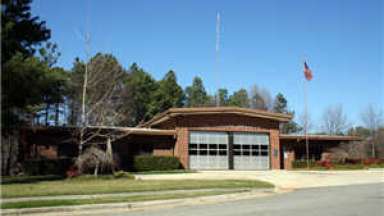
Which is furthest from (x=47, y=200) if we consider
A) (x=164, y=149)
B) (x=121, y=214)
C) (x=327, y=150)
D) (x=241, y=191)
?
(x=327, y=150)

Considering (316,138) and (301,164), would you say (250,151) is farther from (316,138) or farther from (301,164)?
(316,138)

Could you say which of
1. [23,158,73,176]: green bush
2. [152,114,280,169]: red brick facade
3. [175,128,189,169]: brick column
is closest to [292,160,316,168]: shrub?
[152,114,280,169]: red brick facade

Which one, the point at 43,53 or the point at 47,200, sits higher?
the point at 43,53

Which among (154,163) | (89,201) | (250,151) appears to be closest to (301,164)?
(250,151)

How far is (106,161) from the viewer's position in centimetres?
2450

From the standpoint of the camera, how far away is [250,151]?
3409cm

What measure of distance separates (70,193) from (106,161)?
31.7 feet

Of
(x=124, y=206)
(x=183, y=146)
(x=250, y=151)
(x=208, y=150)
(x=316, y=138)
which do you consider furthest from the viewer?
(x=316, y=138)

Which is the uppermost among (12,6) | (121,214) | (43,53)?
(12,6)

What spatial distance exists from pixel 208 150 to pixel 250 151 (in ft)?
11.3

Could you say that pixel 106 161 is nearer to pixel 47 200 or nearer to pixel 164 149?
pixel 164 149

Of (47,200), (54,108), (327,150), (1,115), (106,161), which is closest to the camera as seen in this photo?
(47,200)

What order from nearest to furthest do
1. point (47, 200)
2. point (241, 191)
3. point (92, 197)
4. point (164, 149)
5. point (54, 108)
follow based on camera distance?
point (47, 200)
point (92, 197)
point (241, 191)
point (164, 149)
point (54, 108)

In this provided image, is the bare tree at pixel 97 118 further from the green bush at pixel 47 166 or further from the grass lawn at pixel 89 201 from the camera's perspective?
the grass lawn at pixel 89 201
